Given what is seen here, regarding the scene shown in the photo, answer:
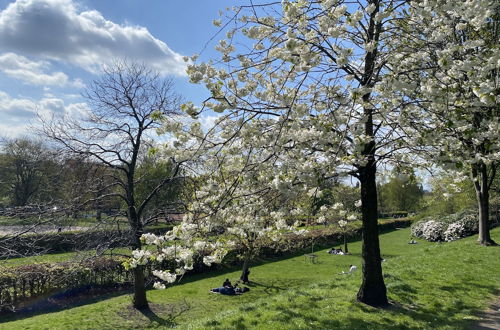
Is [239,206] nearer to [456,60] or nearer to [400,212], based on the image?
[456,60]

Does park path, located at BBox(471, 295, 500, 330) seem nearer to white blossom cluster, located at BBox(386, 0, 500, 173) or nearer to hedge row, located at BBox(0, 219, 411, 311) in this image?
white blossom cluster, located at BBox(386, 0, 500, 173)

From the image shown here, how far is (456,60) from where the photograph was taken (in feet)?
20.9

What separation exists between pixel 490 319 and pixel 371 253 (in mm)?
2554

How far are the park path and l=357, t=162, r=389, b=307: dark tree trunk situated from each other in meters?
1.82

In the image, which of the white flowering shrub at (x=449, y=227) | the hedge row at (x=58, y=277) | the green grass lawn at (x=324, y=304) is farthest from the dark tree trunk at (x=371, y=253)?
the white flowering shrub at (x=449, y=227)

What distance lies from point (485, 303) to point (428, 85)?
5.57m

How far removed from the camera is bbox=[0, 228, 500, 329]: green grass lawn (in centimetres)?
759

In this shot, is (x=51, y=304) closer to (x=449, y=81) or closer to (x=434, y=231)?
(x=449, y=81)

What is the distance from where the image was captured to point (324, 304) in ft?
28.5

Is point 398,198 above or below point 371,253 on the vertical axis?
above

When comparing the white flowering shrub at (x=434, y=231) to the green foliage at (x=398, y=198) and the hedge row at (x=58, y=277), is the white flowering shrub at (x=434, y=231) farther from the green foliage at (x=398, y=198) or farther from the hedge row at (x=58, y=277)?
the green foliage at (x=398, y=198)

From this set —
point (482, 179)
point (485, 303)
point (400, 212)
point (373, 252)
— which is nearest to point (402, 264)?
point (485, 303)

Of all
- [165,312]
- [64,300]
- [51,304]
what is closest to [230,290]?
[165,312]

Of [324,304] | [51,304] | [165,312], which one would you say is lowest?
[51,304]
